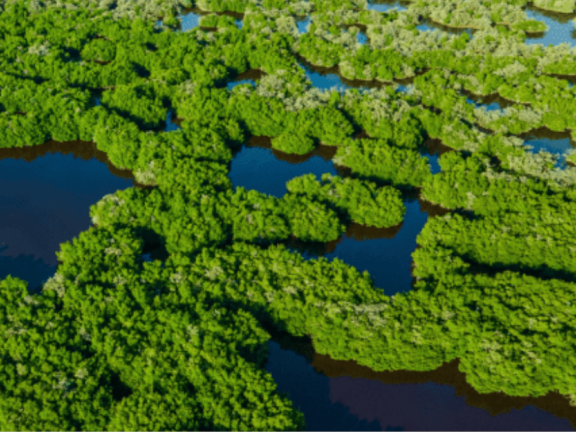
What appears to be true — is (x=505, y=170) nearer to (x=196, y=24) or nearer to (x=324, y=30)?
(x=324, y=30)

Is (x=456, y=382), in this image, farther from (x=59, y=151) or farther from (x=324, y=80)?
(x=59, y=151)

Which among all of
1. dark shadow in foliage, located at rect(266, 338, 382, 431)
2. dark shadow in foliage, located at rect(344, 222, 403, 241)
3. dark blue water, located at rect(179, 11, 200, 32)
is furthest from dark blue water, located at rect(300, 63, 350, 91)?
dark shadow in foliage, located at rect(266, 338, 382, 431)

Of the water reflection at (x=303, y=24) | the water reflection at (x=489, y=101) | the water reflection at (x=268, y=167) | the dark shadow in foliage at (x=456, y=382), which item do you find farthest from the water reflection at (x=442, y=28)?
the dark shadow in foliage at (x=456, y=382)

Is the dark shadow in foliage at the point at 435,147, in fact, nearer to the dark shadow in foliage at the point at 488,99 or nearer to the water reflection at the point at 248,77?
the dark shadow in foliage at the point at 488,99

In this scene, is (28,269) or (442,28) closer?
(28,269)

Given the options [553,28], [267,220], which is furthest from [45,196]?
[553,28]
